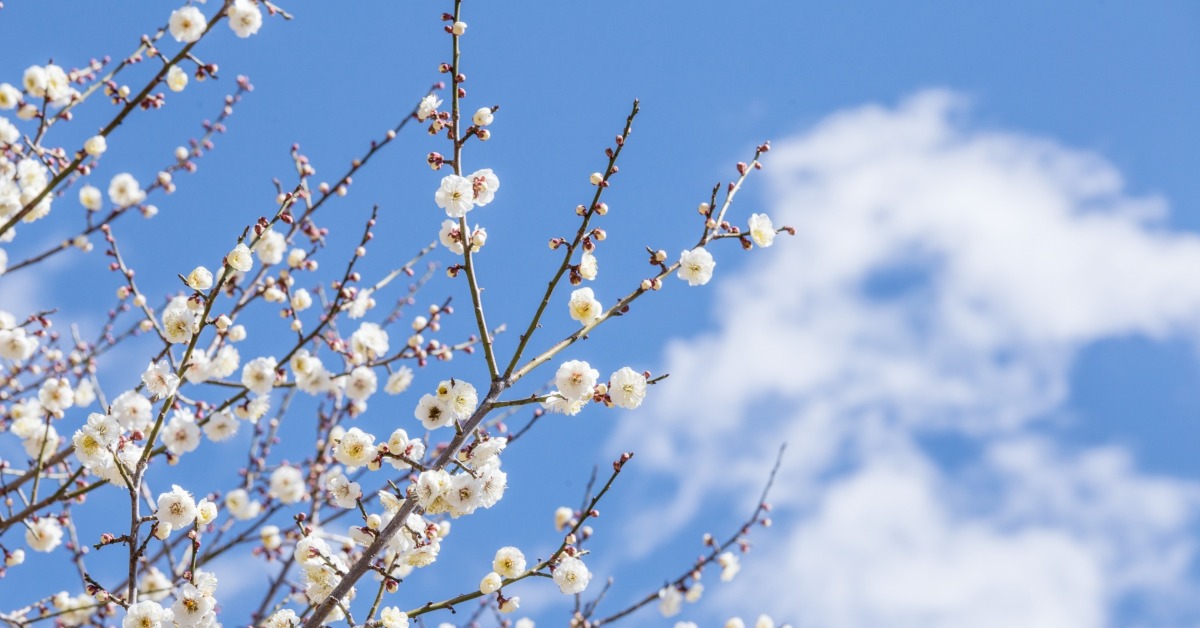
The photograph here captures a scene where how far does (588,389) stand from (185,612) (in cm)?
179

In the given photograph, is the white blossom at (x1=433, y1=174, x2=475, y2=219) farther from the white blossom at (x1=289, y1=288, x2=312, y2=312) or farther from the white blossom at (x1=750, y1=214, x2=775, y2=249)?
the white blossom at (x1=289, y1=288, x2=312, y2=312)

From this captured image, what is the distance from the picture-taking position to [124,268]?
471 centimetres

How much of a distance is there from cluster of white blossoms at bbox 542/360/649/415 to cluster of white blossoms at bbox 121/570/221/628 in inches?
59.8

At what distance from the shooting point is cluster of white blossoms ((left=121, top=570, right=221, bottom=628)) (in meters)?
3.18

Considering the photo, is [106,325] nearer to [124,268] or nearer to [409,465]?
[124,268]

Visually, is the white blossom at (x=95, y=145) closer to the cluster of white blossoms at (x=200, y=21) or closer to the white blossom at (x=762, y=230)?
the cluster of white blossoms at (x=200, y=21)

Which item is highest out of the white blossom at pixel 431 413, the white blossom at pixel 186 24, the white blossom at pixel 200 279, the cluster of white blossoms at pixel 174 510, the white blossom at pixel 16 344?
the white blossom at pixel 186 24

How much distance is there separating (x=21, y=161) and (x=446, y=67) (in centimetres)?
333

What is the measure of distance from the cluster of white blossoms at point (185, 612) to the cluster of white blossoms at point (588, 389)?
1.52m

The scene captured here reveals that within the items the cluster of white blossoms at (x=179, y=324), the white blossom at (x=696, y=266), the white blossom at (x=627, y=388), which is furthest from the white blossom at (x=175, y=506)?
the white blossom at (x=696, y=266)

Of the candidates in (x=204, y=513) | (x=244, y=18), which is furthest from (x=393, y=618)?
(x=244, y=18)

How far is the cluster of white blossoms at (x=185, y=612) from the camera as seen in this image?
10.4 ft

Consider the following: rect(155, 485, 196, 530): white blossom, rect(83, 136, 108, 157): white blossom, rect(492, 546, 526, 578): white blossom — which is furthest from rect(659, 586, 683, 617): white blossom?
rect(83, 136, 108, 157): white blossom

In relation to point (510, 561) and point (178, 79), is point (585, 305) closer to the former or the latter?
point (510, 561)
